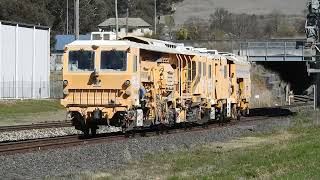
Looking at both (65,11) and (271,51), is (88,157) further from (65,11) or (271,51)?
(65,11)

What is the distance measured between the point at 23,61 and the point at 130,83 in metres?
42.1

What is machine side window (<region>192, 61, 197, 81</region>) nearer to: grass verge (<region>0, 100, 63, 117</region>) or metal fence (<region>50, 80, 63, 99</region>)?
grass verge (<region>0, 100, 63, 117</region>)

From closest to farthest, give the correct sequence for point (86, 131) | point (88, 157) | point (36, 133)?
point (88, 157), point (86, 131), point (36, 133)

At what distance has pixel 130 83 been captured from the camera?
80.5 ft

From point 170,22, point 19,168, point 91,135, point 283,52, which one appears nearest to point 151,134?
point 91,135

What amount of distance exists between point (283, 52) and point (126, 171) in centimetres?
6259

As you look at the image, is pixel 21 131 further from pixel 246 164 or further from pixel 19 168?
pixel 246 164

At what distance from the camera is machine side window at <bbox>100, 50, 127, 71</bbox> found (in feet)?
81.6

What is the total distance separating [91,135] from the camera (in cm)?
2725

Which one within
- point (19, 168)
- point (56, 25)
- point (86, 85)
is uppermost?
point (56, 25)

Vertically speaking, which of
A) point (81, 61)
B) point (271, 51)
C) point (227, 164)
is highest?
point (271, 51)

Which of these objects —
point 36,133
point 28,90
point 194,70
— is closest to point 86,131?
point 36,133

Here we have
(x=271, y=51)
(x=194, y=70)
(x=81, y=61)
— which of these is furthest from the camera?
(x=271, y=51)

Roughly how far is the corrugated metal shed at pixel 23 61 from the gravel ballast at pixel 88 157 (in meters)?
38.7
